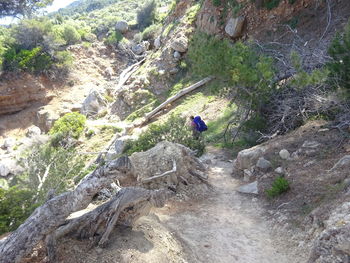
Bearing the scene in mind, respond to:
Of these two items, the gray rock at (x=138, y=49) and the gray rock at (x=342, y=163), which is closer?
the gray rock at (x=342, y=163)

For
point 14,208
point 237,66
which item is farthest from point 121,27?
point 14,208

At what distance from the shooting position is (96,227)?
157 inches

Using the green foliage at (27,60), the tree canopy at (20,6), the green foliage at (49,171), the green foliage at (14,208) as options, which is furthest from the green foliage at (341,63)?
the tree canopy at (20,6)

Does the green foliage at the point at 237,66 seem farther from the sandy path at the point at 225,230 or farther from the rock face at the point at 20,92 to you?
the rock face at the point at 20,92

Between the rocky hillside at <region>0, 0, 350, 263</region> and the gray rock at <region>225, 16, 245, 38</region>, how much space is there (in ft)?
0.24

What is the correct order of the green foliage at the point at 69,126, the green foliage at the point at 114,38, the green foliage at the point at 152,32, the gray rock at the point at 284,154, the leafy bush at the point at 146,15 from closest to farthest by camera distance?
the gray rock at the point at 284,154 < the green foliage at the point at 69,126 < the green foliage at the point at 152,32 < the green foliage at the point at 114,38 < the leafy bush at the point at 146,15

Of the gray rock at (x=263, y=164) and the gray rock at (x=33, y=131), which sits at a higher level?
the gray rock at (x=263, y=164)

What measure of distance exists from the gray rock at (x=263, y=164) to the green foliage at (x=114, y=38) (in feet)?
79.3

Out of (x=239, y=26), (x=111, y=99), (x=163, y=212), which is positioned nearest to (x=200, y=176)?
(x=163, y=212)

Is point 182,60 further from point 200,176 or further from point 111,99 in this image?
point 200,176

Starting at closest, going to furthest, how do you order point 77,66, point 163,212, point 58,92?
point 163,212 < point 58,92 < point 77,66

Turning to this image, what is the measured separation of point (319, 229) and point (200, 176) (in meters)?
3.28

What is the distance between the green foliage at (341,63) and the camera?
623 cm

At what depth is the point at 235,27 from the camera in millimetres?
17062
